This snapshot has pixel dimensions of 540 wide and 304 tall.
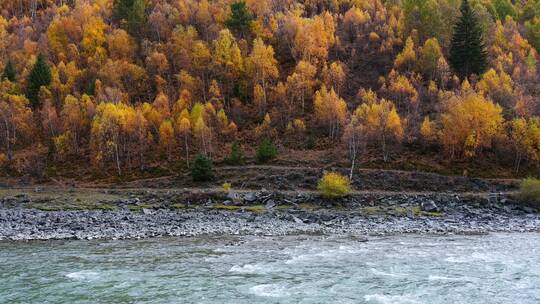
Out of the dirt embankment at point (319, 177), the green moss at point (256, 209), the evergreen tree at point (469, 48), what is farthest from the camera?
the evergreen tree at point (469, 48)

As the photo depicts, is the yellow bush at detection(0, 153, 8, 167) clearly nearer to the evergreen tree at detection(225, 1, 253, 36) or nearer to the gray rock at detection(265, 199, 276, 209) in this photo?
the gray rock at detection(265, 199, 276, 209)

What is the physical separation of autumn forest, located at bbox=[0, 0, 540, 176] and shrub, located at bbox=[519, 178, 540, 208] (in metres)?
13.2

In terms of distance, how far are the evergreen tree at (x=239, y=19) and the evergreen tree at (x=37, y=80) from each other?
40.6 m

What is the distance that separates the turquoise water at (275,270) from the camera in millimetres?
26078

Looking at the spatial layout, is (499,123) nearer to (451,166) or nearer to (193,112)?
(451,166)

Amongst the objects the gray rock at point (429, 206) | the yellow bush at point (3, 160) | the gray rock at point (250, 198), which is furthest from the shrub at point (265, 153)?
the yellow bush at point (3, 160)

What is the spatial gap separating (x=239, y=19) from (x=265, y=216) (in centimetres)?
6912

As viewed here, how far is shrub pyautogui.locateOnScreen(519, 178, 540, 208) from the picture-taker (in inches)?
2308

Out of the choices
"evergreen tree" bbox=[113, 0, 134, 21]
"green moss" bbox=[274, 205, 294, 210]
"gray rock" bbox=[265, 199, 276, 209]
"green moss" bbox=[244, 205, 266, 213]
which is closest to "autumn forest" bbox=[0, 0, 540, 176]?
"evergreen tree" bbox=[113, 0, 134, 21]

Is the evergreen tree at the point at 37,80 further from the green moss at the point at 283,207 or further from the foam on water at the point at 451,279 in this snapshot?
→ the foam on water at the point at 451,279

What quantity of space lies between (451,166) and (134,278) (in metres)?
57.0

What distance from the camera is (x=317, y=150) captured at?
8319 cm

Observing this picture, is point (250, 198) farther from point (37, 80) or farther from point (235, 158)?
point (37, 80)

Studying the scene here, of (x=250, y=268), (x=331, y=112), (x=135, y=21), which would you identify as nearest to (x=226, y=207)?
(x=250, y=268)
